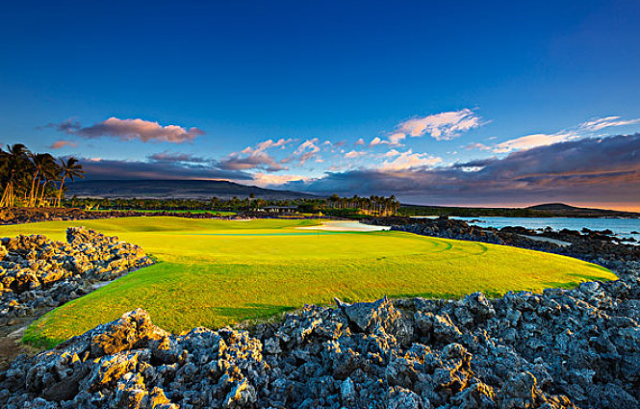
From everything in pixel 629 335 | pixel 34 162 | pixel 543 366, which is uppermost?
pixel 34 162

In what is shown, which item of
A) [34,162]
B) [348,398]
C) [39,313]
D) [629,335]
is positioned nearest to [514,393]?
[348,398]

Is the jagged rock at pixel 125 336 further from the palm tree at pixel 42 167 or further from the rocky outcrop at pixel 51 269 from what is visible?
the palm tree at pixel 42 167

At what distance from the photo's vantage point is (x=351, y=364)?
15.1ft

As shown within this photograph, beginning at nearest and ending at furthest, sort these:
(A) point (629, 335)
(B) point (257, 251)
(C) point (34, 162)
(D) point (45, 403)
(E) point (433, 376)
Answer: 1. (D) point (45, 403)
2. (E) point (433, 376)
3. (A) point (629, 335)
4. (B) point (257, 251)
5. (C) point (34, 162)

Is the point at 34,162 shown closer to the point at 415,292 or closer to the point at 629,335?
the point at 415,292

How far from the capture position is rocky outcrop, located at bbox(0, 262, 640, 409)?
13.0ft

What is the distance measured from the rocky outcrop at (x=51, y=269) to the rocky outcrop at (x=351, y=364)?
3672 millimetres

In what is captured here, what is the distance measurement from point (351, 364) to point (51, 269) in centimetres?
1024

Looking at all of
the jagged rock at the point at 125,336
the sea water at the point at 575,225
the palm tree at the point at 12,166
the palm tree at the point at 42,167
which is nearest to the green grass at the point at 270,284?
the jagged rock at the point at 125,336

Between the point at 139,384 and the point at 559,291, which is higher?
the point at 559,291

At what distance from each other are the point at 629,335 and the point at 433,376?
480 centimetres

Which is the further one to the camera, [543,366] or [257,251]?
[257,251]

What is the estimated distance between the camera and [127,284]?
773 cm

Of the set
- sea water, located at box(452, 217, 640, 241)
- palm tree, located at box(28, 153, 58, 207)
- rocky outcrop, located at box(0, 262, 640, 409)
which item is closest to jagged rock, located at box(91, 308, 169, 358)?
rocky outcrop, located at box(0, 262, 640, 409)
